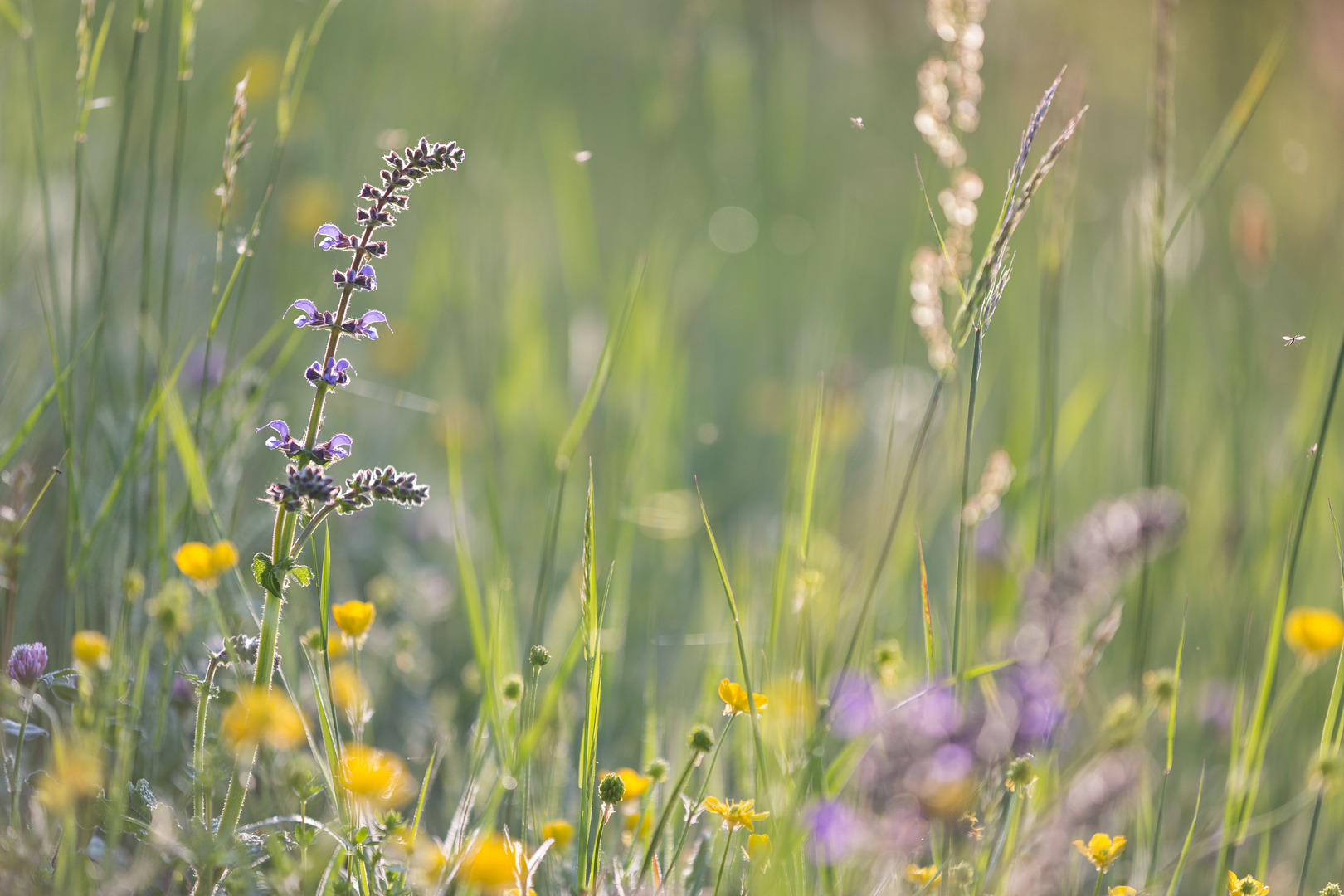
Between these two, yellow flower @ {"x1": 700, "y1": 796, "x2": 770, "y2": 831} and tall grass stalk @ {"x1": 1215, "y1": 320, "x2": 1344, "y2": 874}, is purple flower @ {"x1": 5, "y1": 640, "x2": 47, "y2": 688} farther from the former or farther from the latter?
tall grass stalk @ {"x1": 1215, "y1": 320, "x2": 1344, "y2": 874}

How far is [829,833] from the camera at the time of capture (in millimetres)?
932

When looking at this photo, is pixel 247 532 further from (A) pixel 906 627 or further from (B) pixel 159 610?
(A) pixel 906 627

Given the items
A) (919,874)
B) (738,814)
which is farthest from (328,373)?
(919,874)

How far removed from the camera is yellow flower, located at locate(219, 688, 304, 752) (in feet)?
2.51

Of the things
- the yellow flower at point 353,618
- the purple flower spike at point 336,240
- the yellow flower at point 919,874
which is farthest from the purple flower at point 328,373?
the yellow flower at point 919,874

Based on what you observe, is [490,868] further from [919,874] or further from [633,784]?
[919,874]

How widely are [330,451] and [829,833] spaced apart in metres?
0.62

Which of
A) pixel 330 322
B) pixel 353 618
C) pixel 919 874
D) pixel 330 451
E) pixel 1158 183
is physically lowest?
pixel 919 874

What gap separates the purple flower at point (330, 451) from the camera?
927 millimetres

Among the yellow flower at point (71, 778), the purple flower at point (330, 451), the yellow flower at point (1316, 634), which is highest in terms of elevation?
the purple flower at point (330, 451)

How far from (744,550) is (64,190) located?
180cm

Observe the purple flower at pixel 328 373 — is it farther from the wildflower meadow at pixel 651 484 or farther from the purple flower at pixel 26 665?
the purple flower at pixel 26 665

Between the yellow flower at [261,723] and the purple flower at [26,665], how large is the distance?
0.30 meters

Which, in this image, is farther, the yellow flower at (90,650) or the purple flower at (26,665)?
the purple flower at (26,665)
